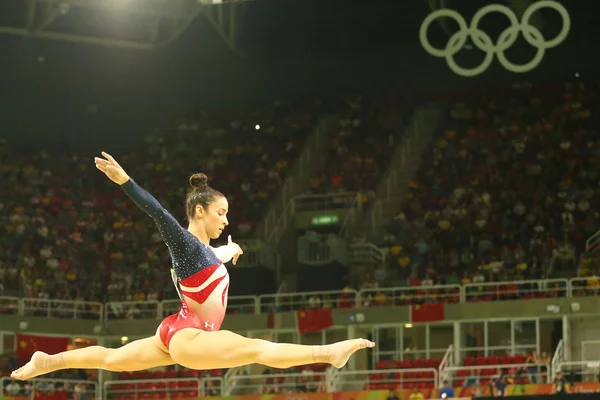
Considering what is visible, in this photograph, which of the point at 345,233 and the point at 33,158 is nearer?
the point at 345,233

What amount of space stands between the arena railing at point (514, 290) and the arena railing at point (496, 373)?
1715 millimetres

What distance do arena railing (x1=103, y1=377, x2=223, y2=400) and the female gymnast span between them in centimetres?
1466

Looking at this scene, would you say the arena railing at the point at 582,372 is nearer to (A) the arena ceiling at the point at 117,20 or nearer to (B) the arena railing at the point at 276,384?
(B) the arena railing at the point at 276,384

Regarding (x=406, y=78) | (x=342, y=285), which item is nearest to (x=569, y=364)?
(x=342, y=285)

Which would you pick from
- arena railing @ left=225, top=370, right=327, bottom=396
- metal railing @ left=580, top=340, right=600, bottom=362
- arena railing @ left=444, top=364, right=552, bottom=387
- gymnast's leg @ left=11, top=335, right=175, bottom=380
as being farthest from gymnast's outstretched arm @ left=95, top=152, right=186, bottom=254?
metal railing @ left=580, top=340, right=600, bottom=362

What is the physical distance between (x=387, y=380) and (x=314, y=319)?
3020 mm

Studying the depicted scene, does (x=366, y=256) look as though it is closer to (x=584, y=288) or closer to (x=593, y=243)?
(x=593, y=243)

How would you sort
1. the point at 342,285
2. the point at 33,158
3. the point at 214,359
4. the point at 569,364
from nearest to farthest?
the point at 214,359, the point at 569,364, the point at 342,285, the point at 33,158

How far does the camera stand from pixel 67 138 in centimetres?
3031

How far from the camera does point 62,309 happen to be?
80.7 ft

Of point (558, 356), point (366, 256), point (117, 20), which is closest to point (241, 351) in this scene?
point (558, 356)

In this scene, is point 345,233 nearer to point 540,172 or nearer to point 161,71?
point 540,172

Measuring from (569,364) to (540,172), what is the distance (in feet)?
21.7

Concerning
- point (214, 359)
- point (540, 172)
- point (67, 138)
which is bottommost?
point (214, 359)
